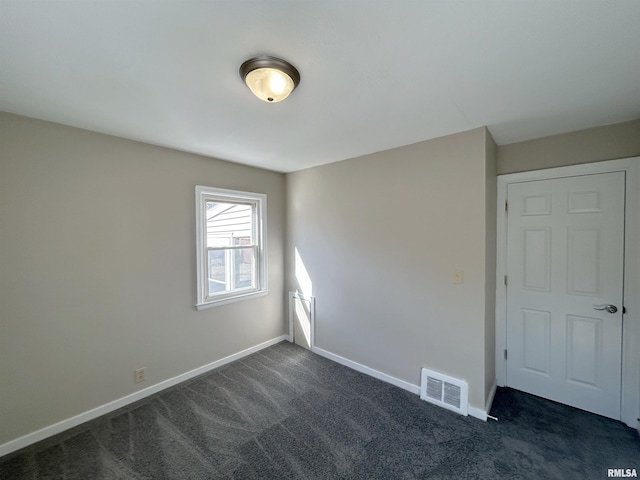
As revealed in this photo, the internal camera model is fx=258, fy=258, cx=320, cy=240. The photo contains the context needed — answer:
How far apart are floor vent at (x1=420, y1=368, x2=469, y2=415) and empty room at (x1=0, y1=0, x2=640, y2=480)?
0.07ft

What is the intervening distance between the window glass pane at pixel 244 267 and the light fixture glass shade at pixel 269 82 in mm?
2294

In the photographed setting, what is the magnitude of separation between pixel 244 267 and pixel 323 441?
216cm

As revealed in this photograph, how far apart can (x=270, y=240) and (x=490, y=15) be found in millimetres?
3087

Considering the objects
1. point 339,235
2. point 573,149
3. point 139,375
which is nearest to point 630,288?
point 573,149

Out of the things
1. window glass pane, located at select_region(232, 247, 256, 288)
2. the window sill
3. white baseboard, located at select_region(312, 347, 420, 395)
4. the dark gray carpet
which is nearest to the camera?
the dark gray carpet

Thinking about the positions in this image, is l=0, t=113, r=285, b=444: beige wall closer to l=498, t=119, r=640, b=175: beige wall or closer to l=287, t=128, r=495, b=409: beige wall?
l=287, t=128, r=495, b=409: beige wall

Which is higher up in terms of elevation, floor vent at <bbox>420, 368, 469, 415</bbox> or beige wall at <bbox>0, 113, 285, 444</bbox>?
beige wall at <bbox>0, 113, 285, 444</bbox>

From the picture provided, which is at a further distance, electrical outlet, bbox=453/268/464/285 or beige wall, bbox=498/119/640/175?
electrical outlet, bbox=453/268/464/285

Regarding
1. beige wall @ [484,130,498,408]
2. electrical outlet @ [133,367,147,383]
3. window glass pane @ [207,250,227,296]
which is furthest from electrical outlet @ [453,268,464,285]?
electrical outlet @ [133,367,147,383]

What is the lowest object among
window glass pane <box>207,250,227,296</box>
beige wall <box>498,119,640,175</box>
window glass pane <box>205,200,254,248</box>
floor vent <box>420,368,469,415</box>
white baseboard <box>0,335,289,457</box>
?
white baseboard <box>0,335,289,457</box>

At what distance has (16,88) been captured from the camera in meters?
1.57

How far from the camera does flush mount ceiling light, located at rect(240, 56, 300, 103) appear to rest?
1.32 meters

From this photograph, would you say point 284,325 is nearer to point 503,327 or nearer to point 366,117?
point 503,327

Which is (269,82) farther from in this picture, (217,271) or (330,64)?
(217,271)
